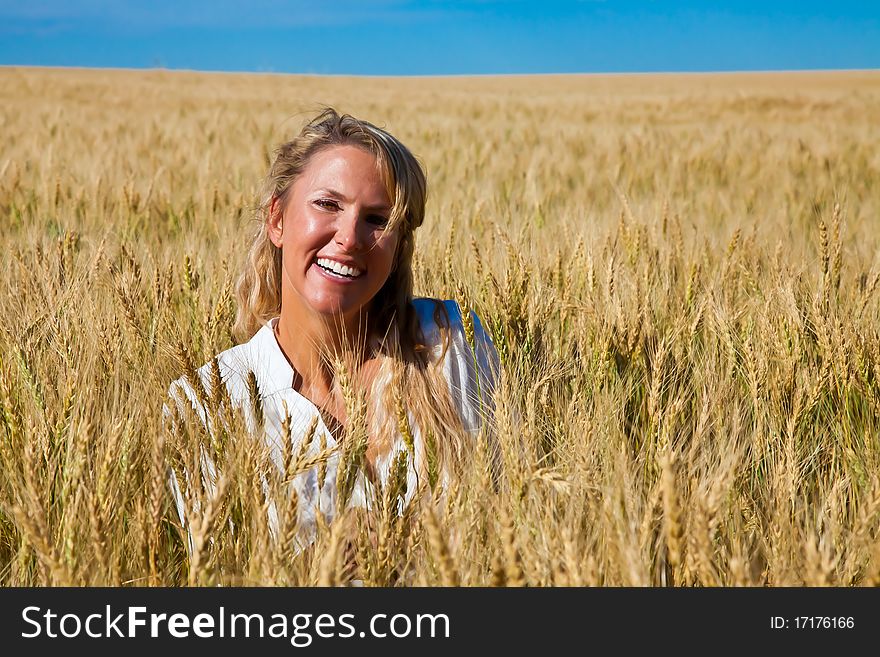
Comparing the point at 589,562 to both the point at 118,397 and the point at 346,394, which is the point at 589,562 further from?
the point at 118,397

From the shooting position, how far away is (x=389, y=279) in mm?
2025

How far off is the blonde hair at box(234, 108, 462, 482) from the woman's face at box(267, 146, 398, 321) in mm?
43

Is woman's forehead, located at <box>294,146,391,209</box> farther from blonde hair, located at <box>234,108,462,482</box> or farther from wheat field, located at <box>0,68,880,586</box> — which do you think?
wheat field, located at <box>0,68,880,586</box>

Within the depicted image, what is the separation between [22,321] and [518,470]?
143 centimetres

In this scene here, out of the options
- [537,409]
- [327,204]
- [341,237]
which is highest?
[327,204]

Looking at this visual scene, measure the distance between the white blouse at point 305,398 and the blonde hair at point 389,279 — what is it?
40mm

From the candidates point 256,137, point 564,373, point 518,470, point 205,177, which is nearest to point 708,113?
point 256,137

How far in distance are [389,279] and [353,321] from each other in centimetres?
16

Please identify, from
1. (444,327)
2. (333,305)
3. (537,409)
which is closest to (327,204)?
(333,305)

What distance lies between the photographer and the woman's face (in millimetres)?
1737

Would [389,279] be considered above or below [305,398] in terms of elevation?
above

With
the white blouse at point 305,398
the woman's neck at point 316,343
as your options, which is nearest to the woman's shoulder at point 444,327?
the white blouse at point 305,398

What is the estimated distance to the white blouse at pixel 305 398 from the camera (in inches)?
57.5

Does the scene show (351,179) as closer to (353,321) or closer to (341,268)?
(341,268)
